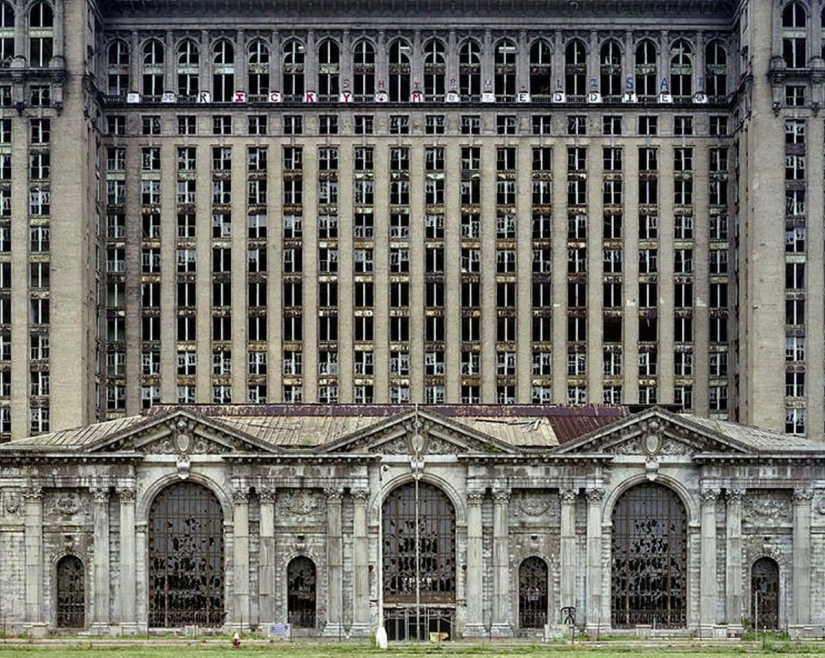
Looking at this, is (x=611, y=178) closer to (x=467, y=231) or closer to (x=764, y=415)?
(x=467, y=231)

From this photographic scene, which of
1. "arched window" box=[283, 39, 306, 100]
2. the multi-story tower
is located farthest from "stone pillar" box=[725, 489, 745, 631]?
"arched window" box=[283, 39, 306, 100]

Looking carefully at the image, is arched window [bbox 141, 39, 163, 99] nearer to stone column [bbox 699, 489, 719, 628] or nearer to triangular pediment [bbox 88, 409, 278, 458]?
triangular pediment [bbox 88, 409, 278, 458]

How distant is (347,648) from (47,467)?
3055cm

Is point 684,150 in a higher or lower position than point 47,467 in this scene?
higher

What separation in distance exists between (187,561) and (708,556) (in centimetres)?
4312

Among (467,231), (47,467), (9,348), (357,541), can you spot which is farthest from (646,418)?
(9,348)

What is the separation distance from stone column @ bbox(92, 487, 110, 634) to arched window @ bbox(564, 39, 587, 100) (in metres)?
65.0

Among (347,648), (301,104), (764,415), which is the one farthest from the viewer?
(301,104)

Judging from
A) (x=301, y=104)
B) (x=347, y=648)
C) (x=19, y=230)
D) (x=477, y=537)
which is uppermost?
(x=301, y=104)

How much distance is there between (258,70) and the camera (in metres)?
148

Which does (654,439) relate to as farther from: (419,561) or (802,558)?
(419,561)

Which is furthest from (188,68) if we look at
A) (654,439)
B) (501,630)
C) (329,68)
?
(501,630)

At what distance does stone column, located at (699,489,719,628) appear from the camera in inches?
4574

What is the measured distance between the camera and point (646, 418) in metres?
117
